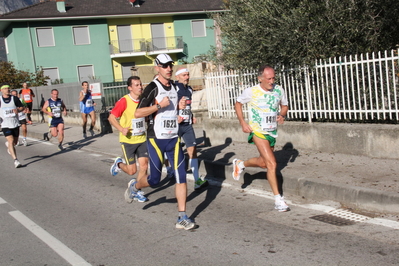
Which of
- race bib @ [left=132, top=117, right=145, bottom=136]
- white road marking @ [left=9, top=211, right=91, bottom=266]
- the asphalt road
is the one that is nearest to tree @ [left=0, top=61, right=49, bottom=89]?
A: the asphalt road

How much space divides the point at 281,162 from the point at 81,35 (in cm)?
3201

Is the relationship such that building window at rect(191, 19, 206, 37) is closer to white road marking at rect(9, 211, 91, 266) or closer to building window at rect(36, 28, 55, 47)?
building window at rect(36, 28, 55, 47)

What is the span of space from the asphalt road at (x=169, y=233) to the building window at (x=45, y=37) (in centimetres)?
3046

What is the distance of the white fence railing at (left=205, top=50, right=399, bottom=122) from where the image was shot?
7.78m

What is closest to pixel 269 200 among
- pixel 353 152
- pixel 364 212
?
pixel 364 212

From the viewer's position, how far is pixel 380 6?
8469mm

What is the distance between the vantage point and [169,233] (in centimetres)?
537

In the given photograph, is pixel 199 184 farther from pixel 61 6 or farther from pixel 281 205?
pixel 61 6

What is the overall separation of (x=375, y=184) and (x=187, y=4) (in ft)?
115

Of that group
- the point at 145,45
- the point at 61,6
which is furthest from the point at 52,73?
the point at 145,45

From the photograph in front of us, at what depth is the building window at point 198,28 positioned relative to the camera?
39.7 meters

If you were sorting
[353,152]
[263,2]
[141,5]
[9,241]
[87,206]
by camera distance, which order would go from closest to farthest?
[9,241] → [87,206] → [353,152] → [263,2] → [141,5]

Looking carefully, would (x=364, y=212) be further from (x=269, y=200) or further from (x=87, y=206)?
(x=87, y=206)

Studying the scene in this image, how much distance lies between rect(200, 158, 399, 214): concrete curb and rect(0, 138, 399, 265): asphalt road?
420 millimetres
